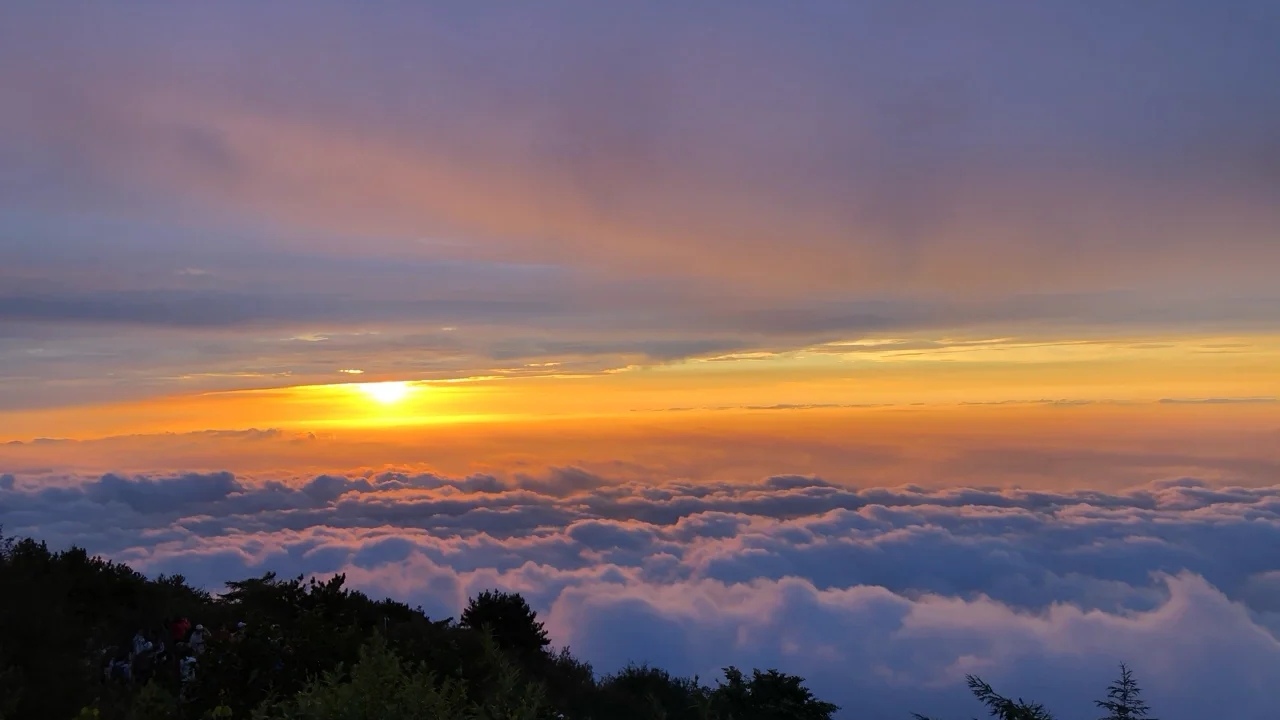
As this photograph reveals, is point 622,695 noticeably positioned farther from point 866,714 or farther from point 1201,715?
point 1201,715

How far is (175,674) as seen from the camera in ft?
41.7

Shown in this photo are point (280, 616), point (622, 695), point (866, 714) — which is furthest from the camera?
point (866, 714)

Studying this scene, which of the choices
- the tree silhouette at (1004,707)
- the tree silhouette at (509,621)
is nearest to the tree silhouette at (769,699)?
the tree silhouette at (509,621)

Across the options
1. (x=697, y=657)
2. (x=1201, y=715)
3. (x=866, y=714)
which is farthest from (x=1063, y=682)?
(x=697, y=657)

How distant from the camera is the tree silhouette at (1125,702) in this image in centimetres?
1139

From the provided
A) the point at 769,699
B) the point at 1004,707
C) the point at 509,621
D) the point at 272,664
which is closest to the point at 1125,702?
the point at 1004,707

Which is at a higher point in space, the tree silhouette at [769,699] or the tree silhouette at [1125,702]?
the tree silhouette at [1125,702]

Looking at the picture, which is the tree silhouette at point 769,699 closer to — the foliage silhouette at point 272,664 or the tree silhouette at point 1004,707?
the foliage silhouette at point 272,664

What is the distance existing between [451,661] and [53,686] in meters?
6.95

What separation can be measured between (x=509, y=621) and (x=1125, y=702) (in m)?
16.2

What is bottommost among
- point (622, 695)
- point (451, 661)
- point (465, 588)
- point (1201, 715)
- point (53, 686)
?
point (1201, 715)

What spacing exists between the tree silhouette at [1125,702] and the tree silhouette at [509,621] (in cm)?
1466

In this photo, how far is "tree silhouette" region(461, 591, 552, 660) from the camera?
2302cm

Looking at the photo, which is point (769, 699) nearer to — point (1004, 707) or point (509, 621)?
point (1004, 707)
